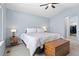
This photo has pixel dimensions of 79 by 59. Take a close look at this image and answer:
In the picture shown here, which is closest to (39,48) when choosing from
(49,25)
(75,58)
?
(75,58)

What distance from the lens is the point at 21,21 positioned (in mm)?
4086

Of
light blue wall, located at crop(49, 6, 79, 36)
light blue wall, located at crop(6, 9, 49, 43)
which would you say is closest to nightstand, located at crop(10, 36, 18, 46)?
light blue wall, located at crop(6, 9, 49, 43)

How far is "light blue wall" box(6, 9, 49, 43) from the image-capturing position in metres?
3.84

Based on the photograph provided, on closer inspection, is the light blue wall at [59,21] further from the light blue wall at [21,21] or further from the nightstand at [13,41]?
the nightstand at [13,41]

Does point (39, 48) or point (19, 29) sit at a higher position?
point (19, 29)

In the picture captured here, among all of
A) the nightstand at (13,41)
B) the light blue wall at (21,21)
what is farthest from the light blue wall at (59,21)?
the nightstand at (13,41)

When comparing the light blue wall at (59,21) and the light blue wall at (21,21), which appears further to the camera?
the light blue wall at (59,21)

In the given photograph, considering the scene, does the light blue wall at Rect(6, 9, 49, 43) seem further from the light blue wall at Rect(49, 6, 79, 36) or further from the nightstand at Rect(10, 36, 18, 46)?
the light blue wall at Rect(49, 6, 79, 36)

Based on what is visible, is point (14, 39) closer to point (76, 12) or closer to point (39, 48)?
point (39, 48)

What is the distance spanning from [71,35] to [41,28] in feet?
7.06

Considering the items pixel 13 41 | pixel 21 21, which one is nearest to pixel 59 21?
pixel 21 21

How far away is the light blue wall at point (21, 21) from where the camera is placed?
384 centimetres

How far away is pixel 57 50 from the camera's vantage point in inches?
89.1

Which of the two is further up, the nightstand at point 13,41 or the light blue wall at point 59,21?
the light blue wall at point 59,21
